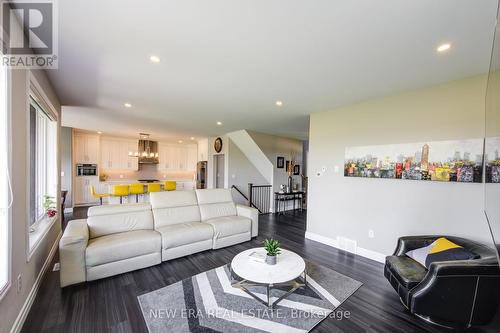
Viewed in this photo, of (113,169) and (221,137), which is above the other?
(221,137)

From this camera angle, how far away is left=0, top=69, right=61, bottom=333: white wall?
5.23 ft

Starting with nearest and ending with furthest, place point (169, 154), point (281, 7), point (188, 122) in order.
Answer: point (281, 7)
point (188, 122)
point (169, 154)

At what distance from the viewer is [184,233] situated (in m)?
3.06

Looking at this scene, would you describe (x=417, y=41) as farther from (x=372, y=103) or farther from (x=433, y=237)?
(x=433, y=237)

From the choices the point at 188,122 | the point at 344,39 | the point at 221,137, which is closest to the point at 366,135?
the point at 344,39

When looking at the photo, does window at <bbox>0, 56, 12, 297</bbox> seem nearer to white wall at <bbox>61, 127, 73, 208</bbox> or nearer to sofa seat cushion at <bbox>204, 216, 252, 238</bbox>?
sofa seat cushion at <bbox>204, 216, 252, 238</bbox>

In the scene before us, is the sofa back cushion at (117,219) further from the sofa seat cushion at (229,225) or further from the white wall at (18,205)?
the sofa seat cushion at (229,225)

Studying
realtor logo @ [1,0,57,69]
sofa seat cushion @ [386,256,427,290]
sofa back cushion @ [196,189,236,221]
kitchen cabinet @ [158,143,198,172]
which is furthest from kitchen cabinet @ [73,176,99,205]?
sofa seat cushion @ [386,256,427,290]

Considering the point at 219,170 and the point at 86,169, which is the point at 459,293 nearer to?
the point at 219,170

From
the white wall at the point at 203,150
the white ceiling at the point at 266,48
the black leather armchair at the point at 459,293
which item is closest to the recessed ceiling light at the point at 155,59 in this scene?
the white ceiling at the point at 266,48

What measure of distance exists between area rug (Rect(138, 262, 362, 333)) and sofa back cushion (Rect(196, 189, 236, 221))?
4.52 ft

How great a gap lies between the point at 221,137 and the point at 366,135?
16.1 ft

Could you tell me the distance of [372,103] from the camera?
3285 millimetres

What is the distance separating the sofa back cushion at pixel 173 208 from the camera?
3.33 meters
